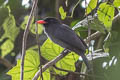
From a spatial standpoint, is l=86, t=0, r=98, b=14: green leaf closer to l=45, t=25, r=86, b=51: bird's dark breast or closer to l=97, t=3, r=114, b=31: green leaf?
l=97, t=3, r=114, b=31: green leaf

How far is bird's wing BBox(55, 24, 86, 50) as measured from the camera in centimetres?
300

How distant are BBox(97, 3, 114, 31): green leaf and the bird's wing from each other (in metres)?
0.45

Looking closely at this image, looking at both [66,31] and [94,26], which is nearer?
[94,26]

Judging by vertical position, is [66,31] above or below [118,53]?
above

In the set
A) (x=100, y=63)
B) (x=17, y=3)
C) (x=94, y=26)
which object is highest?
(x=17, y=3)

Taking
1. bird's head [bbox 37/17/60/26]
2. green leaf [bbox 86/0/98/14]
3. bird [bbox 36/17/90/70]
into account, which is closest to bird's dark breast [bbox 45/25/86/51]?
bird [bbox 36/17/90/70]

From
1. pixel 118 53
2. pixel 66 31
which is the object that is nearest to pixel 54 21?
pixel 66 31

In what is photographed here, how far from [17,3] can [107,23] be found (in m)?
2.22

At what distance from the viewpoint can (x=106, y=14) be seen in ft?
8.64

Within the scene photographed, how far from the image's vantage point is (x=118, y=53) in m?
2.65

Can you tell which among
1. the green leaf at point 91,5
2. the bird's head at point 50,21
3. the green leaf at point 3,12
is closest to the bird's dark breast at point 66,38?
the bird's head at point 50,21

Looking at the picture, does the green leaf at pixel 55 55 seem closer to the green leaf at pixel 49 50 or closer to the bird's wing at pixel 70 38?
the green leaf at pixel 49 50

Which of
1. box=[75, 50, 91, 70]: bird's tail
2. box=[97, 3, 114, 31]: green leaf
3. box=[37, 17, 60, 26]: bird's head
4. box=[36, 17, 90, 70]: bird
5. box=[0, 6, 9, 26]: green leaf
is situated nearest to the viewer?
box=[97, 3, 114, 31]: green leaf

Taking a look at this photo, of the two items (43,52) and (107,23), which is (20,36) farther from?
(107,23)
